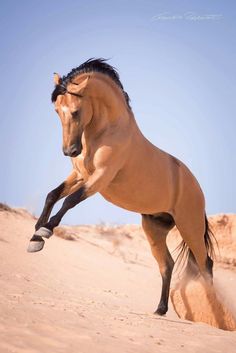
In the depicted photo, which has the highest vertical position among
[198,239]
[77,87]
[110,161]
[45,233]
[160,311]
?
[77,87]

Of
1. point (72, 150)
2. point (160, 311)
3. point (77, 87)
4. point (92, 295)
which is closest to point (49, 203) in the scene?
point (72, 150)

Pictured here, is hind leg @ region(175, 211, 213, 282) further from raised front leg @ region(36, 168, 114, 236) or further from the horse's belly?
raised front leg @ region(36, 168, 114, 236)

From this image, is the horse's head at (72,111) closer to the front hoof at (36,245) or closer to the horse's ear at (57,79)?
the horse's ear at (57,79)

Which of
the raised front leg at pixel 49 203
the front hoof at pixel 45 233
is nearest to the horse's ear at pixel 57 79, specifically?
the raised front leg at pixel 49 203

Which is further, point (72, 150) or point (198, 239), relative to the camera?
point (198, 239)

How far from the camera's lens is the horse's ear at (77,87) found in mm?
4598

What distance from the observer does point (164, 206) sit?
560 cm

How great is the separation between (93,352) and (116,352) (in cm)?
16

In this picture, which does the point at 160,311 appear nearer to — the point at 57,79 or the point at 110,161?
the point at 110,161

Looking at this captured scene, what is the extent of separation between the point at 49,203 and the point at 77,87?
1.36 meters

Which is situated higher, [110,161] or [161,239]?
[110,161]

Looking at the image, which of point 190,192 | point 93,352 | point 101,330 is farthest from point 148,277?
point 93,352

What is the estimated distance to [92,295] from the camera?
23.1 feet

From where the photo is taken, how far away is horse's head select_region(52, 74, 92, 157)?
14.7 feet
